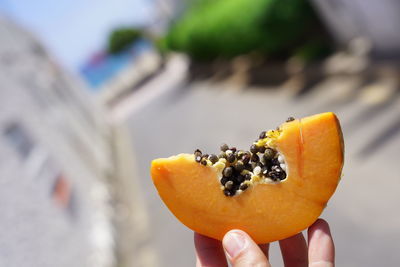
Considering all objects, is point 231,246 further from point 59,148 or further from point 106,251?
point 59,148

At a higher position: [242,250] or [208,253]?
[208,253]

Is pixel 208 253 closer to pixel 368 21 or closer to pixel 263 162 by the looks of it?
pixel 263 162

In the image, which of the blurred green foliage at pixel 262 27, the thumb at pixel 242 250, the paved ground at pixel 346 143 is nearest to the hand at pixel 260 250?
the thumb at pixel 242 250

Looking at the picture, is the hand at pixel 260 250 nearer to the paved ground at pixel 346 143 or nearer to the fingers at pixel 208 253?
the fingers at pixel 208 253

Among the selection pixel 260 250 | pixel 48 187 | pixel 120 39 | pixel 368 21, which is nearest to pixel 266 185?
pixel 260 250

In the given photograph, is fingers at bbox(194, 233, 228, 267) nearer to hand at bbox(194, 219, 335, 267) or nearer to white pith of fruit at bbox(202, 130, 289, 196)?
hand at bbox(194, 219, 335, 267)

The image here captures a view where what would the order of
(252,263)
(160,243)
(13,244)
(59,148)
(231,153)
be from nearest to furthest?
(252,263) → (231,153) → (13,244) → (160,243) → (59,148)

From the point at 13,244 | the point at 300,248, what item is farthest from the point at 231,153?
the point at 13,244

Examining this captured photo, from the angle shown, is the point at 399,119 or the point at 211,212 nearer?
the point at 211,212
